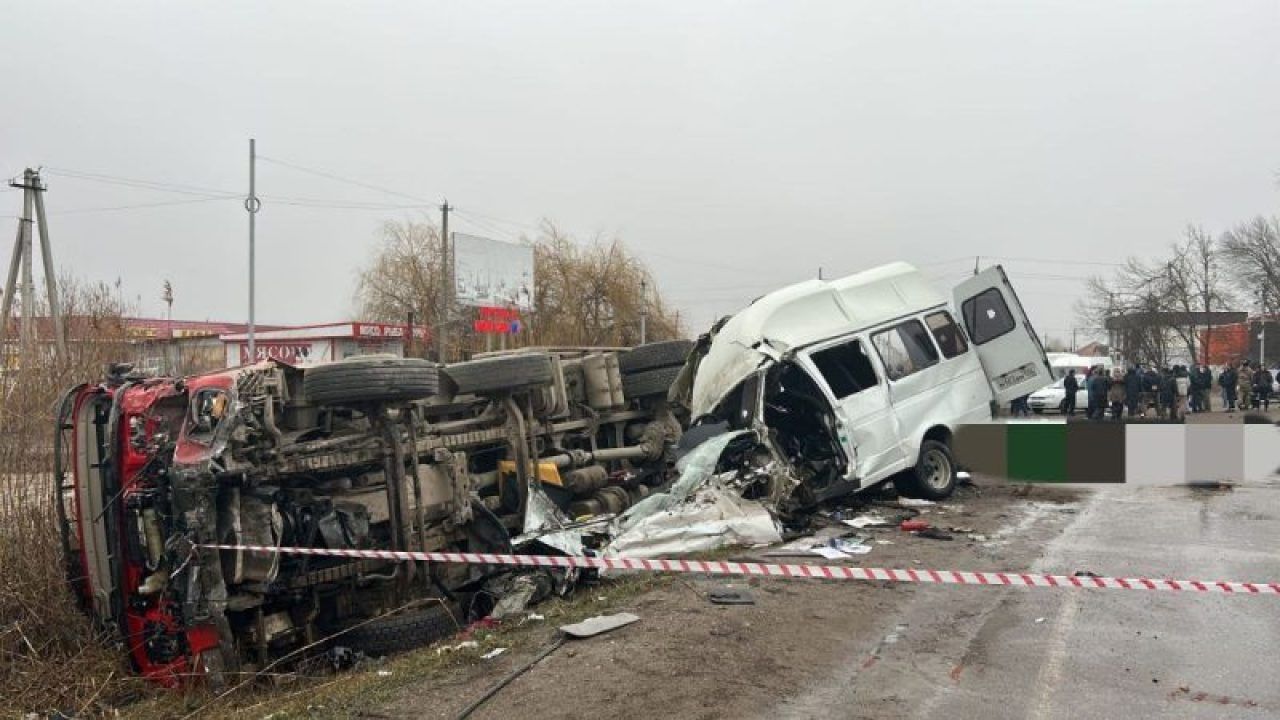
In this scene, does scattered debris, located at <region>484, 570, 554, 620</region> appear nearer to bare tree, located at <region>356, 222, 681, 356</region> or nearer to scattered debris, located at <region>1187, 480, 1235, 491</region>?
scattered debris, located at <region>1187, 480, 1235, 491</region>

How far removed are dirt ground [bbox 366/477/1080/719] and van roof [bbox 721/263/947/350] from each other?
268 centimetres

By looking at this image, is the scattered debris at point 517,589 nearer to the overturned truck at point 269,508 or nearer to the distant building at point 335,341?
the overturned truck at point 269,508

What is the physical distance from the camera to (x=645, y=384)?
875 centimetres

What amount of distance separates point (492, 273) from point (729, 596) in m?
24.8

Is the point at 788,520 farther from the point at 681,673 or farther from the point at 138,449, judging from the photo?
the point at 138,449

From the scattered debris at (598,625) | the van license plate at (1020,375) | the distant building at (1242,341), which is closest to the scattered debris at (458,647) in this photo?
the scattered debris at (598,625)

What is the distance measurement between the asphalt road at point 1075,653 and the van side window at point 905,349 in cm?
283

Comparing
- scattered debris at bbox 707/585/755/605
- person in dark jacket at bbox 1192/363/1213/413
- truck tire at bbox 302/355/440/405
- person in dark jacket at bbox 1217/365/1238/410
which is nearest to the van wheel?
scattered debris at bbox 707/585/755/605

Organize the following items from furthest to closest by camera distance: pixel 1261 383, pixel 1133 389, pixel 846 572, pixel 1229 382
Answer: pixel 1229 382, pixel 1261 383, pixel 1133 389, pixel 846 572

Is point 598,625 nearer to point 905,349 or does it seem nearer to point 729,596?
point 729,596

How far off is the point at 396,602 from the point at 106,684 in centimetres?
170

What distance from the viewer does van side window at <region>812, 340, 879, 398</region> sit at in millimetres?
8633

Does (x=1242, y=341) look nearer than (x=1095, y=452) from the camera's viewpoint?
No

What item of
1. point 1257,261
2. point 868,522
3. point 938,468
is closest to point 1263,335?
point 1257,261
